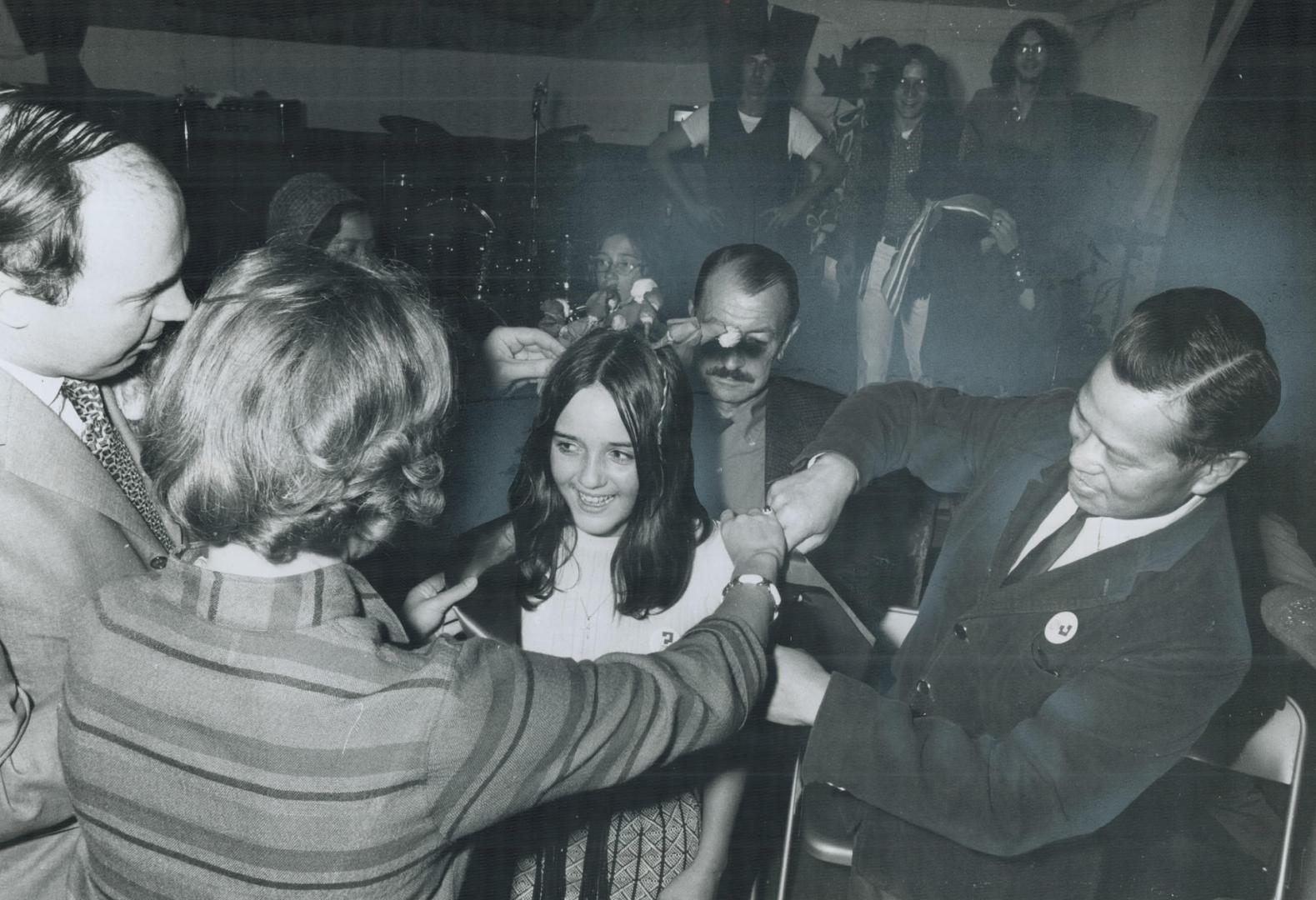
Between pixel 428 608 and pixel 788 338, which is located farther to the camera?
pixel 788 338

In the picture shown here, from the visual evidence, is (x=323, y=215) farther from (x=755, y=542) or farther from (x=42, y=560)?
(x=755, y=542)

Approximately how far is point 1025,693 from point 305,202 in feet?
7.05

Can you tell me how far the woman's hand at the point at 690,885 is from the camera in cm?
145

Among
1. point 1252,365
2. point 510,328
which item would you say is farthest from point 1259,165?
point 510,328

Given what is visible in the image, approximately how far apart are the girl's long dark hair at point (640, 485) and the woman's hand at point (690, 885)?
0.49 m

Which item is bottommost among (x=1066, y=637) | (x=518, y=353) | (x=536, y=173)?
(x=1066, y=637)

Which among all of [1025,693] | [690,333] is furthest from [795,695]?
[690,333]

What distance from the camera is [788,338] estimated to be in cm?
178

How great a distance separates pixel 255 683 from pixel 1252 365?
1265mm

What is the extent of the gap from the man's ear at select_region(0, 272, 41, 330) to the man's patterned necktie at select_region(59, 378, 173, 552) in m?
0.13

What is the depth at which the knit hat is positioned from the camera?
2.16 meters

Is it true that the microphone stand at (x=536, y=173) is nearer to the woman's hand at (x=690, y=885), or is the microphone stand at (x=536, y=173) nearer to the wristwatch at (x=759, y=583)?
the wristwatch at (x=759, y=583)

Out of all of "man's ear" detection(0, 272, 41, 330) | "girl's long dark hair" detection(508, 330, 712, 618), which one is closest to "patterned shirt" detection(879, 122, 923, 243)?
"girl's long dark hair" detection(508, 330, 712, 618)

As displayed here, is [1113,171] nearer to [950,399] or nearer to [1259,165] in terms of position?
[1259,165]
